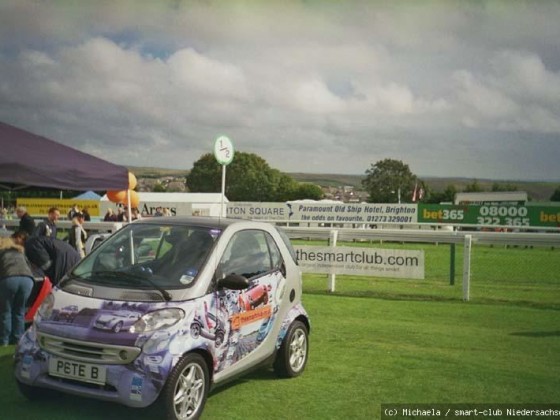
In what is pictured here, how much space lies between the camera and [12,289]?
24.5ft

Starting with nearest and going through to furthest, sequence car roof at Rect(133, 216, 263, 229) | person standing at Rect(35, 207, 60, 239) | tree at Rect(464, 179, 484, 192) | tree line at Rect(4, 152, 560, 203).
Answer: car roof at Rect(133, 216, 263, 229)
person standing at Rect(35, 207, 60, 239)
tree at Rect(464, 179, 484, 192)
tree line at Rect(4, 152, 560, 203)

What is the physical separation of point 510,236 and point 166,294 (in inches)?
375

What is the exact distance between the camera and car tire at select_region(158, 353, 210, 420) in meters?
4.68

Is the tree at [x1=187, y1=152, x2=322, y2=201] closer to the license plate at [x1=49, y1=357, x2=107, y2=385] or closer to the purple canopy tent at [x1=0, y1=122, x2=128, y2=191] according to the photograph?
the purple canopy tent at [x1=0, y1=122, x2=128, y2=191]

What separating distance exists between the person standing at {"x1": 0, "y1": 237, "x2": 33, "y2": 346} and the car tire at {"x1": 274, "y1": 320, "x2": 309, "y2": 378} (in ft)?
11.1

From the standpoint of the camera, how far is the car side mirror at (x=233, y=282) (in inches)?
210

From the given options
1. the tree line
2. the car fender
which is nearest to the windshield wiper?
the car fender

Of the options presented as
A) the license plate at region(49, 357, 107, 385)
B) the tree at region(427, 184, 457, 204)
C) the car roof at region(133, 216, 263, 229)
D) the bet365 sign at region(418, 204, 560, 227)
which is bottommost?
the license plate at region(49, 357, 107, 385)

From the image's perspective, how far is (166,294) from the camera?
16.6 feet

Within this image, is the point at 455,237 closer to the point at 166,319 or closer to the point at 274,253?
the point at 274,253

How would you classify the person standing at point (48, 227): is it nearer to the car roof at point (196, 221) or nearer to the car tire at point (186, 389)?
the car roof at point (196, 221)

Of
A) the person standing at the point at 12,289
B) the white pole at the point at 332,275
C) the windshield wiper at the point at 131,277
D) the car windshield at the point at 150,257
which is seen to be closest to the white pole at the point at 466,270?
the white pole at the point at 332,275

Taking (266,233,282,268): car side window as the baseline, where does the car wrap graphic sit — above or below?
below

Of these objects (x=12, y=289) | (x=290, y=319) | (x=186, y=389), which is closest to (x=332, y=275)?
(x=290, y=319)
